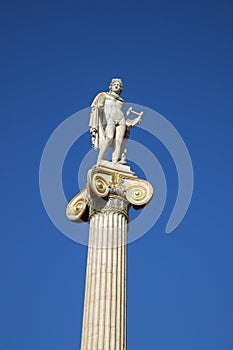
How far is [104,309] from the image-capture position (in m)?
28.1

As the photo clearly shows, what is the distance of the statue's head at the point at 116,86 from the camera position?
3516cm

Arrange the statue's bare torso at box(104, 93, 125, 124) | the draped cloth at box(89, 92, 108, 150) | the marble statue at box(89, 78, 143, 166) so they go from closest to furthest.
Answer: the marble statue at box(89, 78, 143, 166)
the draped cloth at box(89, 92, 108, 150)
the statue's bare torso at box(104, 93, 125, 124)

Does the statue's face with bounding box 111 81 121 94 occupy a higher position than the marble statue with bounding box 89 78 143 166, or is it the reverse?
the statue's face with bounding box 111 81 121 94

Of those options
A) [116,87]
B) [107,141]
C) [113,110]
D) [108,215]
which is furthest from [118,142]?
[108,215]

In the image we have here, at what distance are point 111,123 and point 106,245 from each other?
284 inches

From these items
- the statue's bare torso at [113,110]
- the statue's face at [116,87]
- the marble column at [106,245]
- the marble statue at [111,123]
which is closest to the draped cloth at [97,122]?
the marble statue at [111,123]

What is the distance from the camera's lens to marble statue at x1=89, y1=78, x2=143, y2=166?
33844mm

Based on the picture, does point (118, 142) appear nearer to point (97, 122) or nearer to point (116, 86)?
point (97, 122)

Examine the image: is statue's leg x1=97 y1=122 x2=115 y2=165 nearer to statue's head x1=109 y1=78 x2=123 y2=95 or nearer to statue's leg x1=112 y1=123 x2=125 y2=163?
statue's leg x1=112 y1=123 x2=125 y2=163

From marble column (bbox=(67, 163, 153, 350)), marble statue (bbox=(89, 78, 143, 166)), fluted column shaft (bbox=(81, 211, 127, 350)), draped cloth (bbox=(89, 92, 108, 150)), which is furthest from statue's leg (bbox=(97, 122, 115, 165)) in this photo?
fluted column shaft (bbox=(81, 211, 127, 350))

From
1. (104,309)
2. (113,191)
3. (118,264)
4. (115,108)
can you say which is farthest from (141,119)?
(104,309)

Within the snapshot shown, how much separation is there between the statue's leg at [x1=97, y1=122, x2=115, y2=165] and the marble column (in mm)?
874

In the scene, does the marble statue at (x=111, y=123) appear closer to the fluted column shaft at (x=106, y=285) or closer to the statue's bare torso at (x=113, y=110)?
the statue's bare torso at (x=113, y=110)

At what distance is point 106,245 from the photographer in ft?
97.5
